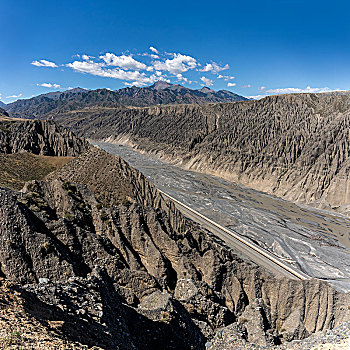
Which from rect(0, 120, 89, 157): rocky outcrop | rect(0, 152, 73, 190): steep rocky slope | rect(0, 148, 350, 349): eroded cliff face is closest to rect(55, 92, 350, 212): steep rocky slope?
rect(0, 120, 89, 157): rocky outcrop

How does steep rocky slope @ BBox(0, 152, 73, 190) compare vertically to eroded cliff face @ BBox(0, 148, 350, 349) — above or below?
above

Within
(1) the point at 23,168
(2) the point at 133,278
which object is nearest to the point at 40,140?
(1) the point at 23,168

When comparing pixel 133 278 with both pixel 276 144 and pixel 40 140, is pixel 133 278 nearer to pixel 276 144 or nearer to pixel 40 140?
pixel 276 144

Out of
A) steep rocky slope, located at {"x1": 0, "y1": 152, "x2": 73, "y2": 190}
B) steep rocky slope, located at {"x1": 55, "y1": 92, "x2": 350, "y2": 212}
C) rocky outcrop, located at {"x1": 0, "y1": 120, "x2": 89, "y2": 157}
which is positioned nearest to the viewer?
steep rocky slope, located at {"x1": 0, "y1": 152, "x2": 73, "y2": 190}

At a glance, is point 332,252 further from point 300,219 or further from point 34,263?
point 34,263

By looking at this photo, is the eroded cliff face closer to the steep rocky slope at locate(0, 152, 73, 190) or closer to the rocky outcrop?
the steep rocky slope at locate(0, 152, 73, 190)

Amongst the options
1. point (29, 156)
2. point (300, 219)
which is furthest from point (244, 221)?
point (29, 156)
